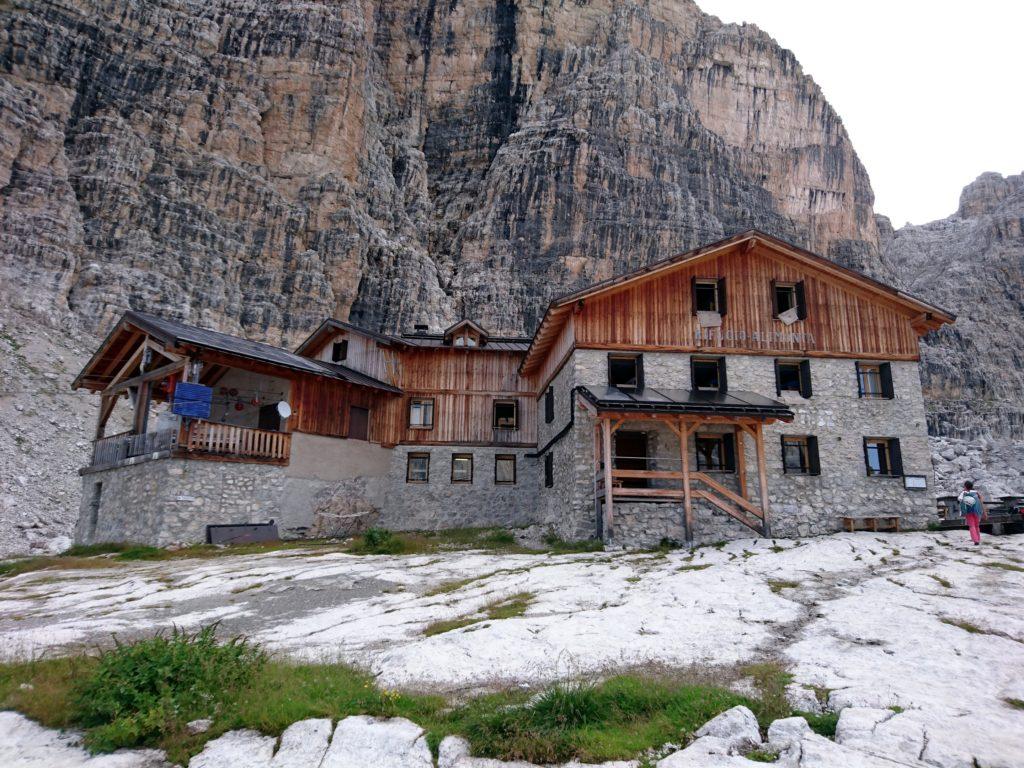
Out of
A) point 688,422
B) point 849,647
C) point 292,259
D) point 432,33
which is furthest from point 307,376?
point 432,33

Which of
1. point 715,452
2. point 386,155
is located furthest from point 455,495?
point 386,155

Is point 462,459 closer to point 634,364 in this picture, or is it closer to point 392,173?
point 634,364

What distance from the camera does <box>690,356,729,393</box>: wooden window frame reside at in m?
22.3

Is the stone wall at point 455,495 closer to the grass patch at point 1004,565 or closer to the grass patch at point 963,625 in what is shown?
the grass patch at point 1004,565

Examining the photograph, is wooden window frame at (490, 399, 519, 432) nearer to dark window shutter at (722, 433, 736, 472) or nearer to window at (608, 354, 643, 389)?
window at (608, 354, 643, 389)

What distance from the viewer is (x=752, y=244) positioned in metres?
23.4

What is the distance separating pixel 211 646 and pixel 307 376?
66.3 feet

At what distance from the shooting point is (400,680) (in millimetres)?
7164

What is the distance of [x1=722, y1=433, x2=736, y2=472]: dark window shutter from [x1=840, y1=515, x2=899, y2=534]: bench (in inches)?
159

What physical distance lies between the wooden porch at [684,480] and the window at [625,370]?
219 centimetres

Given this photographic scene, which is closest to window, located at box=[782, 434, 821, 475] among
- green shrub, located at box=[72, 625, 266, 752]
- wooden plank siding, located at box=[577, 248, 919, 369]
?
wooden plank siding, located at box=[577, 248, 919, 369]

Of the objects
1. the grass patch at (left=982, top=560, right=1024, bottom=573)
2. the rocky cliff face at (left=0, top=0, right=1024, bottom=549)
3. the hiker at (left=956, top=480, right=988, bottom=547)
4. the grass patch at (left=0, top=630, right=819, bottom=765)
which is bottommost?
the grass patch at (left=0, top=630, right=819, bottom=765)

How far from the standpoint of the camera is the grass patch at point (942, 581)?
1152 centimetres

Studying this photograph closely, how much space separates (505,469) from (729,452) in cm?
1268
